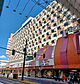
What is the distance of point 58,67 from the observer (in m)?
49.1

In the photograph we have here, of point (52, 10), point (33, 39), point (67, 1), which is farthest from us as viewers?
point (33, 39)

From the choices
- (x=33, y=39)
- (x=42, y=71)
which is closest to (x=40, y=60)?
(x=42, y=71)

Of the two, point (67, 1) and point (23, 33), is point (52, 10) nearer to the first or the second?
point (23, 33)

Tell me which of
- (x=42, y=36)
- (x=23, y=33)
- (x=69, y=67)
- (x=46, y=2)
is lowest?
(x=69, y=67)

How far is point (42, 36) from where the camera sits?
3223 inches

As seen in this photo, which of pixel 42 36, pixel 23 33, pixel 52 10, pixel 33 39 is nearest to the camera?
pixel 52 10

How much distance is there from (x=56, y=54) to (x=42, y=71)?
11.9 m

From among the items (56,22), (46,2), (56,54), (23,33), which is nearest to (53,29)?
(56,22)

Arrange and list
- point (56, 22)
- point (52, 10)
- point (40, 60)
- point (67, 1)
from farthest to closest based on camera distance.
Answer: point (52, 10) → point (56, 22) → point (40, 60) → point (67, 1)

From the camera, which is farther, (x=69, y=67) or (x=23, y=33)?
(x=23, y=33)

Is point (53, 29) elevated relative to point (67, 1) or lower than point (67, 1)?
elevated

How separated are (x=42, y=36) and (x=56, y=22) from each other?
11881mm

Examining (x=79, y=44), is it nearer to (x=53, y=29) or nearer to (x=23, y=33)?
(x=53, y=29)

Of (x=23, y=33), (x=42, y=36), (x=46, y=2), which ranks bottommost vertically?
(x=46, y=2)
